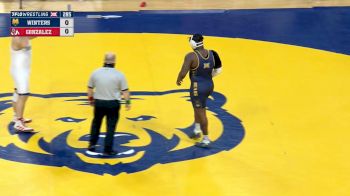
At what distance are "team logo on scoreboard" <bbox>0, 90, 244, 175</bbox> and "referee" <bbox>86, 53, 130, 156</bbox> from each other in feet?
1.44

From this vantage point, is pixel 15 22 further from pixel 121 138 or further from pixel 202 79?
pixel 202 79

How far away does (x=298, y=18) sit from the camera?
15.3 metres

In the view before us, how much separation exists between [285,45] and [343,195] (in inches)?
248

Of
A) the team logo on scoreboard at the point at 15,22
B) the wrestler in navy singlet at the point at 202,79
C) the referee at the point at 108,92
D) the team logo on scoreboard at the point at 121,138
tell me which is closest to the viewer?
the referee at the point at 108,92

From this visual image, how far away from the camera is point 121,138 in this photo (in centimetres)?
882

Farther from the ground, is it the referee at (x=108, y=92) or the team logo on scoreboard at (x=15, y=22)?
the team logo on scoreboard at (x=15, y=22)

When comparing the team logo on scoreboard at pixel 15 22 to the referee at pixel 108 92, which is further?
the team logo on scoreboard at pixel 15 22
